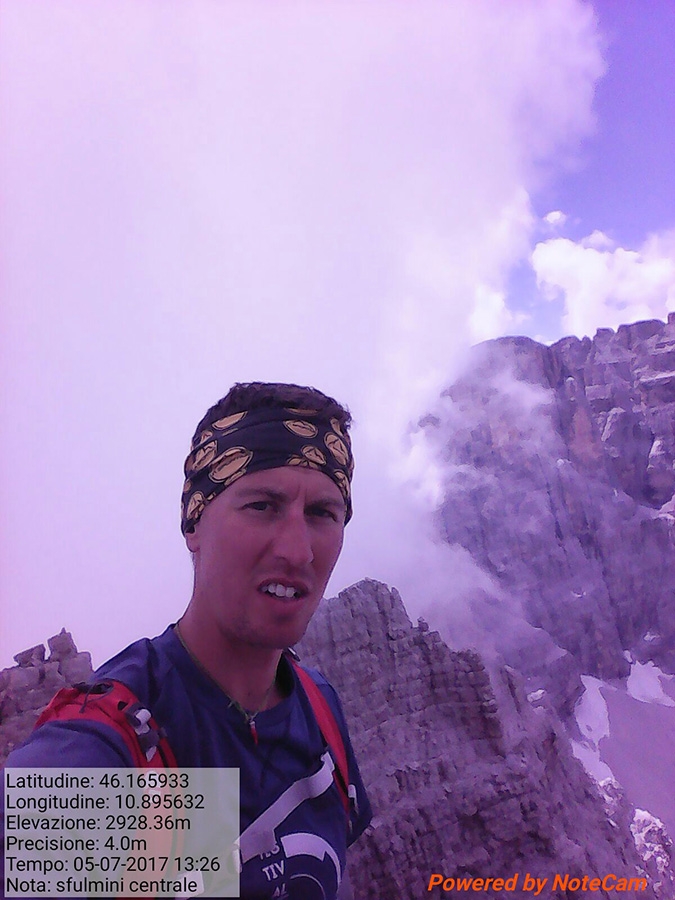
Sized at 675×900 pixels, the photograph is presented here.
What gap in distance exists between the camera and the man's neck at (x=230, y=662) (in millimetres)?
673

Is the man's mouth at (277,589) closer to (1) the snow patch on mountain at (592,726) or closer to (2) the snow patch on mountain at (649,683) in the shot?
(1) the snow patch on mountain at (592,726)

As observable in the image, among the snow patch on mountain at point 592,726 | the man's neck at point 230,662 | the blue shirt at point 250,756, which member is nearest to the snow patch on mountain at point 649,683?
the snow patch on mountain at point 592,726

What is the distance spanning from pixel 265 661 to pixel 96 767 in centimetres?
24

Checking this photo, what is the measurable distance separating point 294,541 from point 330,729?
14.9 inches

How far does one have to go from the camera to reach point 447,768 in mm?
2205

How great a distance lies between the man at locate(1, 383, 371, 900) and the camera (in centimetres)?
62

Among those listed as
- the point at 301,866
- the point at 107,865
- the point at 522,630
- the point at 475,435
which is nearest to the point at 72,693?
Answer: the point at 107,865

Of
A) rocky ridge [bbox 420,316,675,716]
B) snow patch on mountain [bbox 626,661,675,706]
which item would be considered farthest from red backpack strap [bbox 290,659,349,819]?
snow patch on mountain [bbox 626,661,675,706]

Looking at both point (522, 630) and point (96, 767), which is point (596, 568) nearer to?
point (522, 630)

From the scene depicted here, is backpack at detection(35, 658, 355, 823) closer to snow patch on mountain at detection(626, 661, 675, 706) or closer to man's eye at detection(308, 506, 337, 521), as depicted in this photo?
man's eye at detection(308, 506, 337, 521)

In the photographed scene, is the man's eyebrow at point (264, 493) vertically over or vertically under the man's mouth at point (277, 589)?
over

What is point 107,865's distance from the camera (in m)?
0.53

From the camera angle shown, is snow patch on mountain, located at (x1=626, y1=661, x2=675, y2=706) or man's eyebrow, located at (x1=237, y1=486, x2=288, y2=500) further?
snow patch on mountain, located at (x1=626, y1=661, x2=675, y2=706)

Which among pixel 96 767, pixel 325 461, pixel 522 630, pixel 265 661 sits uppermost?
pixel 522 630
